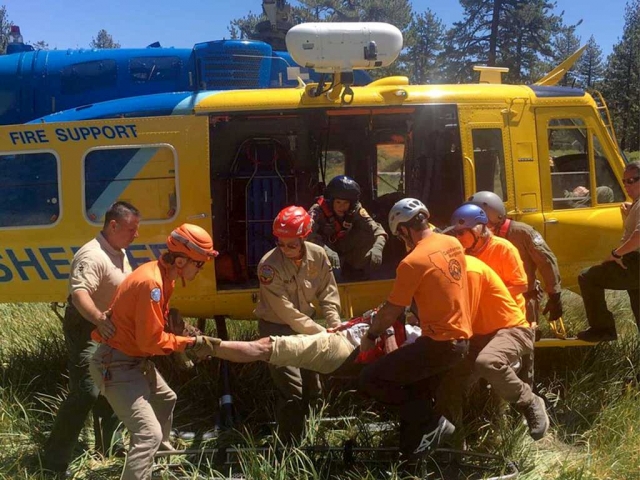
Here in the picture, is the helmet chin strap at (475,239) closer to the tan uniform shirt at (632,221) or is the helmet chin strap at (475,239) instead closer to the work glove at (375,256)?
the work glove at (375,256)

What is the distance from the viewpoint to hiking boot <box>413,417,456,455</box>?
3.90 m

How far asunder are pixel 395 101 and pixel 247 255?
1.99m

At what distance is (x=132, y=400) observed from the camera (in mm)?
3598

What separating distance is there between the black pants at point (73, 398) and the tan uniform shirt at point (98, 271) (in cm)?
27

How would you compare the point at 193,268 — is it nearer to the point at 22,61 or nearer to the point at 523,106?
the point at 523,106

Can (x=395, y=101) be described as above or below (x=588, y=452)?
above

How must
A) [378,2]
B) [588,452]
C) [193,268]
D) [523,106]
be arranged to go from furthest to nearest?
[378,2] < [523,106] < [588,452] < [193,268]

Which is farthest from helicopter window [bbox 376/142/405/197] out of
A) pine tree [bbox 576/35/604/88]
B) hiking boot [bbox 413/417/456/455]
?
pine tree [bbox 576/35/604/88]

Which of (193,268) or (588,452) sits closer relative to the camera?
(193,268)

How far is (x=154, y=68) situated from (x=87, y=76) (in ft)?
2.29

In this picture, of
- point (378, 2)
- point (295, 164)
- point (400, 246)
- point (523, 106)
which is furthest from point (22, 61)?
point (378, 2)

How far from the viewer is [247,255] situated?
596cm

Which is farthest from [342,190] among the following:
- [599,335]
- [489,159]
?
[599,335]

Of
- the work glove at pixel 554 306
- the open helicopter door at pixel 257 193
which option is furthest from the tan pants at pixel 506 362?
the open helicopter door at pixel 257 193
